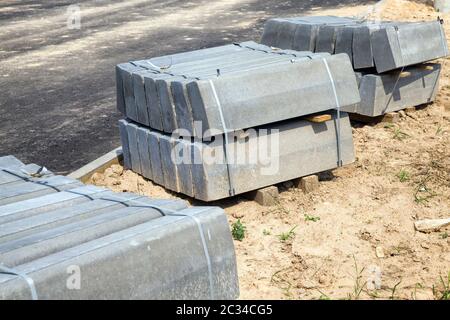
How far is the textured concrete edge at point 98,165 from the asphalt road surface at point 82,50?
14.8 inches

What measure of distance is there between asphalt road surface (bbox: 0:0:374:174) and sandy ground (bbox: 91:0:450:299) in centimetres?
160

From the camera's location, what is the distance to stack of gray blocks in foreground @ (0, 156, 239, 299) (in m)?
3.59

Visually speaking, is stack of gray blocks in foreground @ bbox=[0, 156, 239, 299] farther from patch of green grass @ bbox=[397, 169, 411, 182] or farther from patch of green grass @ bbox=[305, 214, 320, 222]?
patch of green grass @ bbox=[397, 169, 411, 182]

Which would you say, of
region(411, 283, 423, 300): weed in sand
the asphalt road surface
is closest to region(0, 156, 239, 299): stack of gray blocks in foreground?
region(411, 283, 423, 300): weed in sand

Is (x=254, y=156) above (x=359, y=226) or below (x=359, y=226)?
above

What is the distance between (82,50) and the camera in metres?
14.7

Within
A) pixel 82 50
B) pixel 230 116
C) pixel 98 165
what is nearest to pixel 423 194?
pixel 230 116

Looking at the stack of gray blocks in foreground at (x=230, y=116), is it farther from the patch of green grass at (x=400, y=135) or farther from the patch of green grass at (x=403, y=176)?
the patch of green grass at (x=400, y=135)

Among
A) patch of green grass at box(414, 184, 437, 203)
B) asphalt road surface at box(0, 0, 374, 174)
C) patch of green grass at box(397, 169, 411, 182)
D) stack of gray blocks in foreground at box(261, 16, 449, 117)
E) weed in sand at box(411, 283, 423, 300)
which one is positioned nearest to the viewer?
weed in sand at box(411, 283, 423, 300)

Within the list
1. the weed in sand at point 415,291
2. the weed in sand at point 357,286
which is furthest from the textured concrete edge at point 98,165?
the weed in sand at point 415,291

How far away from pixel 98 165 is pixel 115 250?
434 cm

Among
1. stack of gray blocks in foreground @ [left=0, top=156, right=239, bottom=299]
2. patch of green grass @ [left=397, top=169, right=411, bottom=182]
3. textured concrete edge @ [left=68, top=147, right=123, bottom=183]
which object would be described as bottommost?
patch of green grass @ [left=397, top=169, right=411, bottom=182]

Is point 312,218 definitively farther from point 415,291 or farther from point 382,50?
point 382,50
